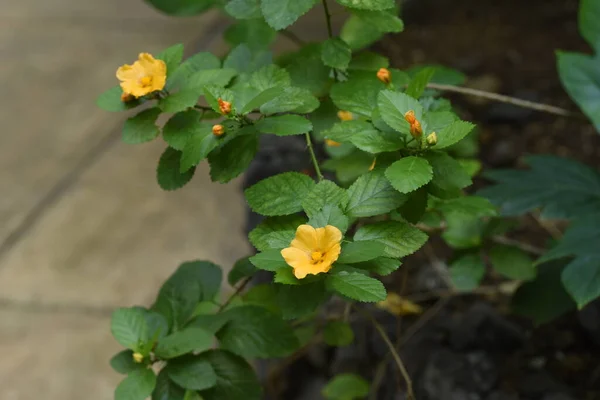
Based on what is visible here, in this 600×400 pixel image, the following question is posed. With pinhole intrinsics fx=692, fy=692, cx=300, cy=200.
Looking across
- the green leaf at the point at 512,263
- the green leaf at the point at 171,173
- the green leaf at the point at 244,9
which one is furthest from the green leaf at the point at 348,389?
the green leaf at the point at 244,9

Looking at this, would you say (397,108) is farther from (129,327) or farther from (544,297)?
(544,297)

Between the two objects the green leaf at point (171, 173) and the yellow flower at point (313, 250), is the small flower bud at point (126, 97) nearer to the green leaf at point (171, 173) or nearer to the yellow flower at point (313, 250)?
the green leaf at point (171, 173)

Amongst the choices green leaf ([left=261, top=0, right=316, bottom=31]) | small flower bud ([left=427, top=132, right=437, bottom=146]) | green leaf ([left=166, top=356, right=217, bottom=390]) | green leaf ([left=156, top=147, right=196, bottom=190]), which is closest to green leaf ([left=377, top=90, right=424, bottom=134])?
small flower bud ([left=427, top=132, right=437, bottom=146])

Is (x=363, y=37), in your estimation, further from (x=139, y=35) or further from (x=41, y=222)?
(x=139, y=35)

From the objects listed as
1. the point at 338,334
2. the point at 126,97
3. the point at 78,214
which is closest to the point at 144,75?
the point at 126,97

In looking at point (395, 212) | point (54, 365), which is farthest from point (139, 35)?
point (395, 212)

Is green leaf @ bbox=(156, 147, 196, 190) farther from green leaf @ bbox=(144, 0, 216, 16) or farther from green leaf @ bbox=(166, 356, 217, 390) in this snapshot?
green leaf @ bbox=(144, 0, 216, 16)

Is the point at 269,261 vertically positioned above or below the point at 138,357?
above
